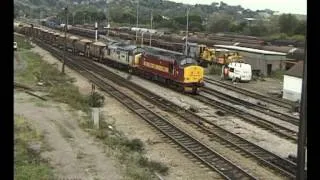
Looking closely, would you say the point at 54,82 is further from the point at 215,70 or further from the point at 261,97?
the point at 215,70

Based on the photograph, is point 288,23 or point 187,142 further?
point 288,23

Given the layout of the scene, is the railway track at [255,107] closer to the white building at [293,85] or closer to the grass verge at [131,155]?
the white building at [293,85]

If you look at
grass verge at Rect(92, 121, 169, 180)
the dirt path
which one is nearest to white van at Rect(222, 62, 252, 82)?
the dirt path

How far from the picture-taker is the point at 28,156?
47.6 ft

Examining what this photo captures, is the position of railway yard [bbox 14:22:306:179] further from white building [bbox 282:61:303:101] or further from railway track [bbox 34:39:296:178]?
white building [bbox 282:61:303:101]

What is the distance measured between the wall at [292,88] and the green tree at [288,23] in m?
65.9

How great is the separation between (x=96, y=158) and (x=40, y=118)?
7.60 metres

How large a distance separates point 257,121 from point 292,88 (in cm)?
1036

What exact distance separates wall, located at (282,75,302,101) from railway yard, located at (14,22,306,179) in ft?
3.57

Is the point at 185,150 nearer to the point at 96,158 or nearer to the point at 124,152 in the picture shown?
the point at 124,152

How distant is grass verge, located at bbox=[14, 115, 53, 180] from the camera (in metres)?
12.2

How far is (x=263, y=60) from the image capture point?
5034cm

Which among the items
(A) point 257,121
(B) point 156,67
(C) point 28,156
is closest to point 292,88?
(A) point 257,121

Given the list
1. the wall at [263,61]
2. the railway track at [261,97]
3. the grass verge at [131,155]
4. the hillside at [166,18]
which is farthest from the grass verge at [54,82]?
the hillside at [166,18]
